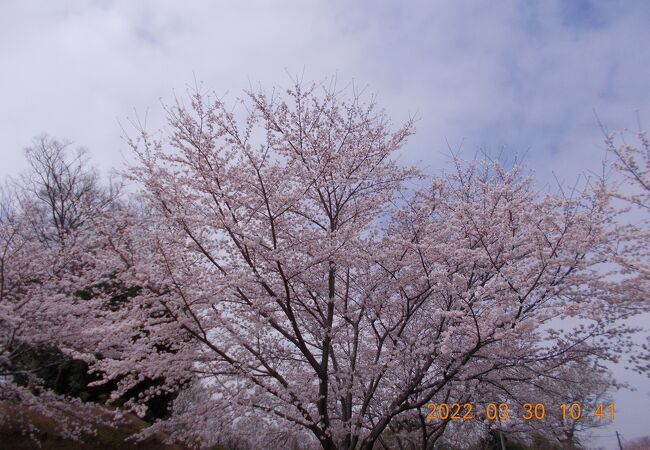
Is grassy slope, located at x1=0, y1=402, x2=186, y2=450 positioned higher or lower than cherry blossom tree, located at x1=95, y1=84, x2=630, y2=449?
lower

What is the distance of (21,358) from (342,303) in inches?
270

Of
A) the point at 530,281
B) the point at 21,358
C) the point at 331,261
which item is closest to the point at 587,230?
→ the point at 530,281

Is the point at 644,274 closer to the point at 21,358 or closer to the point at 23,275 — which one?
the point at 23,275

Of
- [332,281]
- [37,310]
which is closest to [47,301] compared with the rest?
[37,310]

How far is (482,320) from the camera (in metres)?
5.95

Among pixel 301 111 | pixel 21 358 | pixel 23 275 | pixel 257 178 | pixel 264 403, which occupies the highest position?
pixel 301 111
